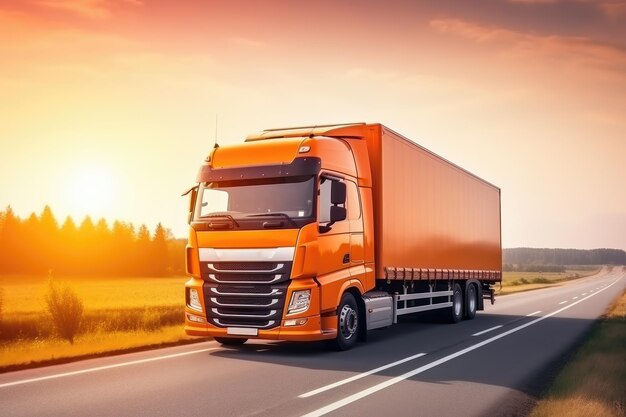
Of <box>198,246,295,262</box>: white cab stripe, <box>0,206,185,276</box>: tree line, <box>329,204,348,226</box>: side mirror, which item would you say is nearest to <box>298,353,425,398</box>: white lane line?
<box>198,246,295,262</box>: white cab stripe

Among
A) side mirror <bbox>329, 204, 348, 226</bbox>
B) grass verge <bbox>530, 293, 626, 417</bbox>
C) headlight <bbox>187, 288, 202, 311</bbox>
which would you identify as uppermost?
side mirror <bbox>329, 204, 348, 226</bbox>

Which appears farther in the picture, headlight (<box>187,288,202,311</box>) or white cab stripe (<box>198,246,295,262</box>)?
headlight (<box>187,288,202,311</box>)

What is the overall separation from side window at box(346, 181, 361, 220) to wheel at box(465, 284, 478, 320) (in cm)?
877

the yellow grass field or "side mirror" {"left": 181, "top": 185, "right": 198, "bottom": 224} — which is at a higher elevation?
"side mirror" {"left": 181, "top": 185, "right": 198, "bottom": 224}

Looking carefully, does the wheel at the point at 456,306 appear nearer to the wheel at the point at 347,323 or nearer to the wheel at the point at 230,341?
the wheel at the point at 347,323

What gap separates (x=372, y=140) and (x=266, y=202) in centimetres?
320

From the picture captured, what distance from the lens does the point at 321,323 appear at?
11203 mm

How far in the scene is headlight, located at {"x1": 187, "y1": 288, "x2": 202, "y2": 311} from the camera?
11.6 metres

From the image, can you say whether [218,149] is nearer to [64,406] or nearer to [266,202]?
[266,202]

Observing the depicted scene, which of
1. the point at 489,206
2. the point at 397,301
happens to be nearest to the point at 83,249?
the point at 489,206

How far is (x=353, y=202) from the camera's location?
487 inches

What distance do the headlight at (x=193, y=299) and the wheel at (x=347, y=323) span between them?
7.84 ft

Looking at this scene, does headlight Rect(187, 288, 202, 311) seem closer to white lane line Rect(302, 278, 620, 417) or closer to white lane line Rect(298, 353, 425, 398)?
white lane line Rect(298, 353, 425, 398)

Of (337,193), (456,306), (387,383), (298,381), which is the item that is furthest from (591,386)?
(456,306)
